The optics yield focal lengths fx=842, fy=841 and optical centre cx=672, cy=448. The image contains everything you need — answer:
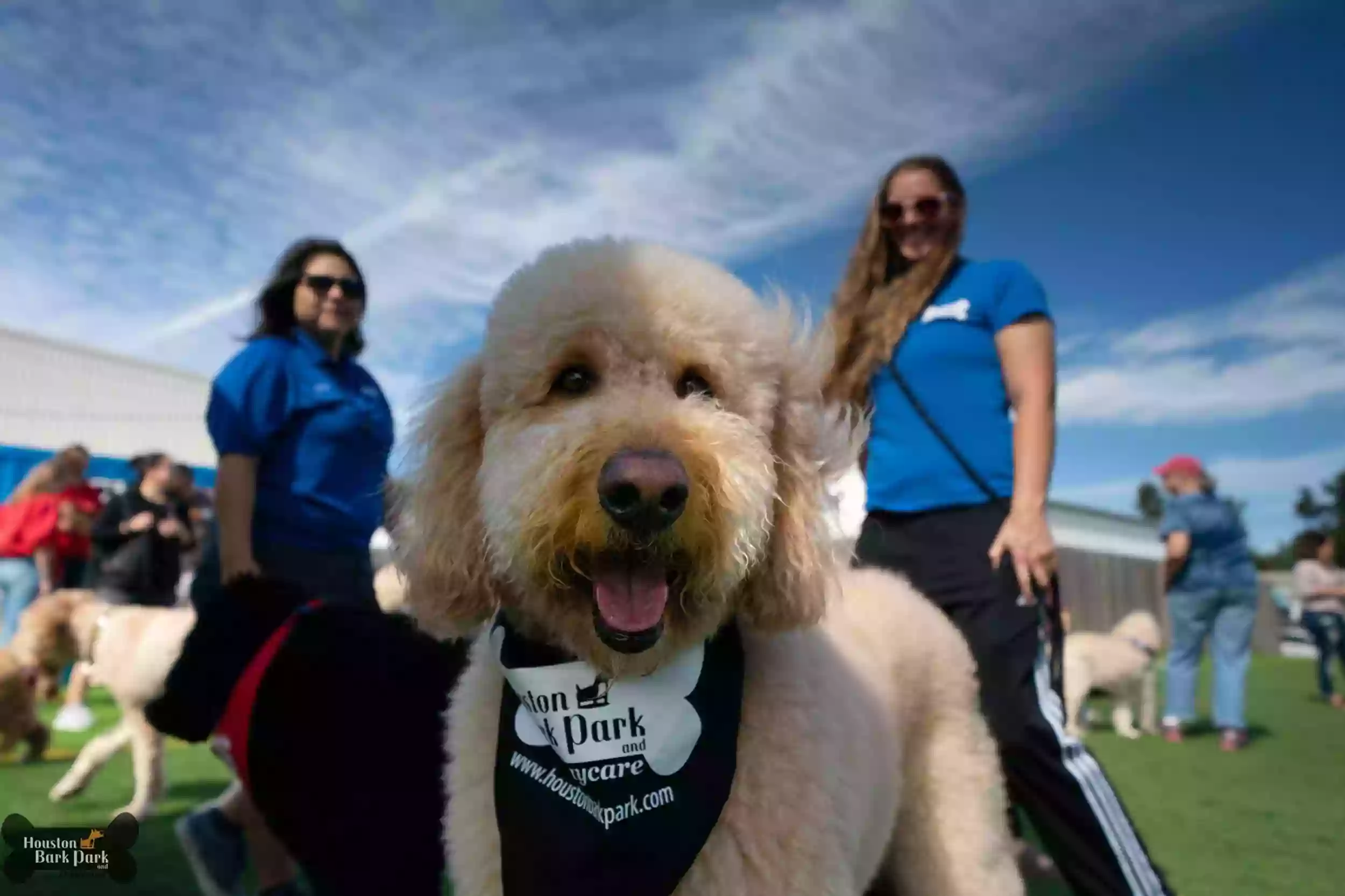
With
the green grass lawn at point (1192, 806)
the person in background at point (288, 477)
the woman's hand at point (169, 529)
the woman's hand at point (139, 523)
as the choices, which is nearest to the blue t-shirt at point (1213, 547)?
the green grass lawn at point (1192, 806)

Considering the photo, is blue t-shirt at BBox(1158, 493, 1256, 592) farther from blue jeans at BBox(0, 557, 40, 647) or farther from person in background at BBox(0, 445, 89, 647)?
blue jeans at BBox(0, 557, 40, 647)

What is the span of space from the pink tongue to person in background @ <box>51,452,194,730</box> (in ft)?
20.6

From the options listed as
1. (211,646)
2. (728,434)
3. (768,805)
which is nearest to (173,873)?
(211,646)

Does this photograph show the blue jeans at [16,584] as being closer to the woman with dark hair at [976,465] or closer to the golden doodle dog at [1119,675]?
Answer: the woman with dark hair at [976,465]

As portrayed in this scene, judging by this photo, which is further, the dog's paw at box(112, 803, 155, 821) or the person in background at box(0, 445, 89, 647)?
the person in background at box(0, 445, 89, 647)

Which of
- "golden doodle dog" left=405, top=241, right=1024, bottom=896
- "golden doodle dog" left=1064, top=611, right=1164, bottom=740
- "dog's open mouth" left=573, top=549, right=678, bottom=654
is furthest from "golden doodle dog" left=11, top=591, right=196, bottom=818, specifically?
"golden doodle dog" left=1064, top=611, right=1164, bottom=740

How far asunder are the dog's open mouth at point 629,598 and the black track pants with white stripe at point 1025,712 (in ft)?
3.77

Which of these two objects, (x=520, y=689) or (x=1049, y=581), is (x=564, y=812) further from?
(x=1049, y=581)

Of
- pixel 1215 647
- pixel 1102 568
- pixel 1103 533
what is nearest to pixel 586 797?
pixel 1215 647

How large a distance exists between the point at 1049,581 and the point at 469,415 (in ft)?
4.83

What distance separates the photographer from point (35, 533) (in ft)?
22.2

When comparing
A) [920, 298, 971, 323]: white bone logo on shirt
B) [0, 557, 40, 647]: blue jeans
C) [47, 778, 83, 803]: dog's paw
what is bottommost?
[47, 778, 83, 803]: dog's paw

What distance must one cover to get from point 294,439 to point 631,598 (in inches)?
77.2

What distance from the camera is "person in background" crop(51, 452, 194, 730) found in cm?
623
